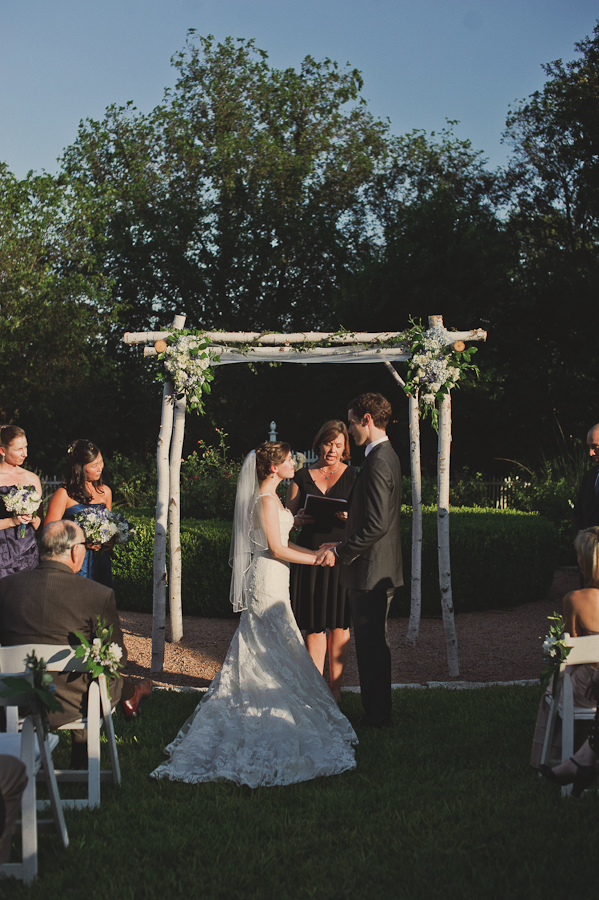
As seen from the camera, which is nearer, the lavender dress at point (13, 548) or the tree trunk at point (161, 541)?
the lavender dress at point (13, 548)

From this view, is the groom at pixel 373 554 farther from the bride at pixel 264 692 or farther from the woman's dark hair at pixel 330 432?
the woman's dark hair at pixel 330 432

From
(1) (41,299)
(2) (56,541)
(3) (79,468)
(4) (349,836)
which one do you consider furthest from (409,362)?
(1) (41,299)

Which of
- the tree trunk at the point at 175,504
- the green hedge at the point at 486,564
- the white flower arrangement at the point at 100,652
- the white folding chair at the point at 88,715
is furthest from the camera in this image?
the green hedge at the point at 486,564

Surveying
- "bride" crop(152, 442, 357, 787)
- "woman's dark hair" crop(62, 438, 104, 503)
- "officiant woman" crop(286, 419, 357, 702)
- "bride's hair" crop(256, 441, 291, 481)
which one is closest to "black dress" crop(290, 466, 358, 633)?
"officiant woman" crop(286, 419, 357, 702)

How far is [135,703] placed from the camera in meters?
4.73

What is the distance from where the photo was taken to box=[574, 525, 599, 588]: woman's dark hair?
147 inches

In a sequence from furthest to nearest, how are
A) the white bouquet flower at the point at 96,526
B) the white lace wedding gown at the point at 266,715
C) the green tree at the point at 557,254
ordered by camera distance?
the green tree at the point at 557,254 → the white bouquet flower at the point at 96,526 → the white lace wedding gown at the point at 266,715

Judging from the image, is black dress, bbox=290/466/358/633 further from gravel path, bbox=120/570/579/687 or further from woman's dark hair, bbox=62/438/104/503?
woman's dark hair, bbox=62/438/104/503

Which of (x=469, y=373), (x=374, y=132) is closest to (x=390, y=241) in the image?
(x=469, y=373)

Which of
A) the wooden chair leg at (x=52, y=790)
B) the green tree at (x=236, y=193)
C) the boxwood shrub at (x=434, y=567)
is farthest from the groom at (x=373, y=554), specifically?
the green tree at (x=236, y=193)

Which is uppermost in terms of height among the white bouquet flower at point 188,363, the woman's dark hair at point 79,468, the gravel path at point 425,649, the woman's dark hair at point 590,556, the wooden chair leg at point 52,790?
the white bouquet flower at point 188,363

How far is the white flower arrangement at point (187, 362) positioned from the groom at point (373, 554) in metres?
1.81

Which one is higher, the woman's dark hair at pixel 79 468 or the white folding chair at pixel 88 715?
the woman's dark hair at pixel 79 468

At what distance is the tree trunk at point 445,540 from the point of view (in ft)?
19.7
